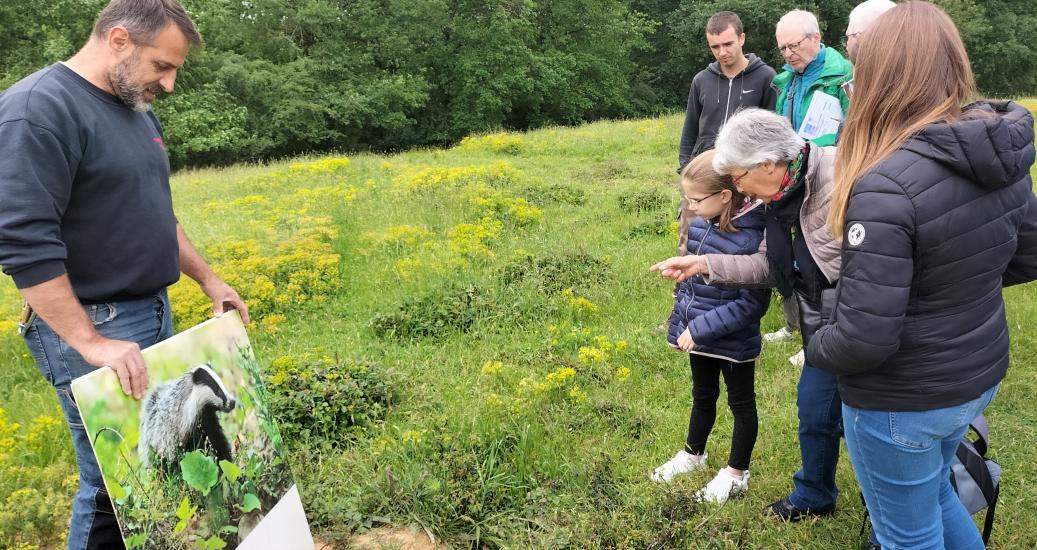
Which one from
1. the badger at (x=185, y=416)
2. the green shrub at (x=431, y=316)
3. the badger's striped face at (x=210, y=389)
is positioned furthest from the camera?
the green shrub at (x=431, y=316)

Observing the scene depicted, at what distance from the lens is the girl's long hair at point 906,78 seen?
1.78m

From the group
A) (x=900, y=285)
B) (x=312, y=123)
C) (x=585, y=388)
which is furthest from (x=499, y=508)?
(x=312, y=123)

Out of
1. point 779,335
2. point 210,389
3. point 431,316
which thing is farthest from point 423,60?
point 210,389

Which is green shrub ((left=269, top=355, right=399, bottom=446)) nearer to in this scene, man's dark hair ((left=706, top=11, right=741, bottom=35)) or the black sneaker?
the black sneaker

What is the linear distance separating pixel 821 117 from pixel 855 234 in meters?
2.54

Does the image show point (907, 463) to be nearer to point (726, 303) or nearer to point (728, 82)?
point (726, 303)

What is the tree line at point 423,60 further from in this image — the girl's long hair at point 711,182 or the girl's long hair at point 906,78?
the girl's long hair at point 906,78

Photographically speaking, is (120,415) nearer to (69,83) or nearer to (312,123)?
(69,83)

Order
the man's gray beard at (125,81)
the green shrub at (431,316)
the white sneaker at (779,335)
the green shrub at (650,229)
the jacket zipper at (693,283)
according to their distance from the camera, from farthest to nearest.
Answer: the green shrub at (650,229) < the green shrub at (431,316) < the white sneaker at (779,335) < the jacket zipper at (693,283) < the man's gray beard at (125,81)

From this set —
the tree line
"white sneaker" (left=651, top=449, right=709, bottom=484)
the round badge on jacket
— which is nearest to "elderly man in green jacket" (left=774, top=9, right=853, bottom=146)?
"white sneaker" (left=651, top=449, right=709, bottom=484)

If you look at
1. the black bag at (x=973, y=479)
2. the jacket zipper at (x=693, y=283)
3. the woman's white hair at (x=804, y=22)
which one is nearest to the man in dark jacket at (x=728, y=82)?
the woman's white hair at (x=804, y=22)

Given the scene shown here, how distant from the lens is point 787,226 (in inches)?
95.3

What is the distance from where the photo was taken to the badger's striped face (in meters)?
2.40

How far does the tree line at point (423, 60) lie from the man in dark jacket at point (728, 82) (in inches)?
895
